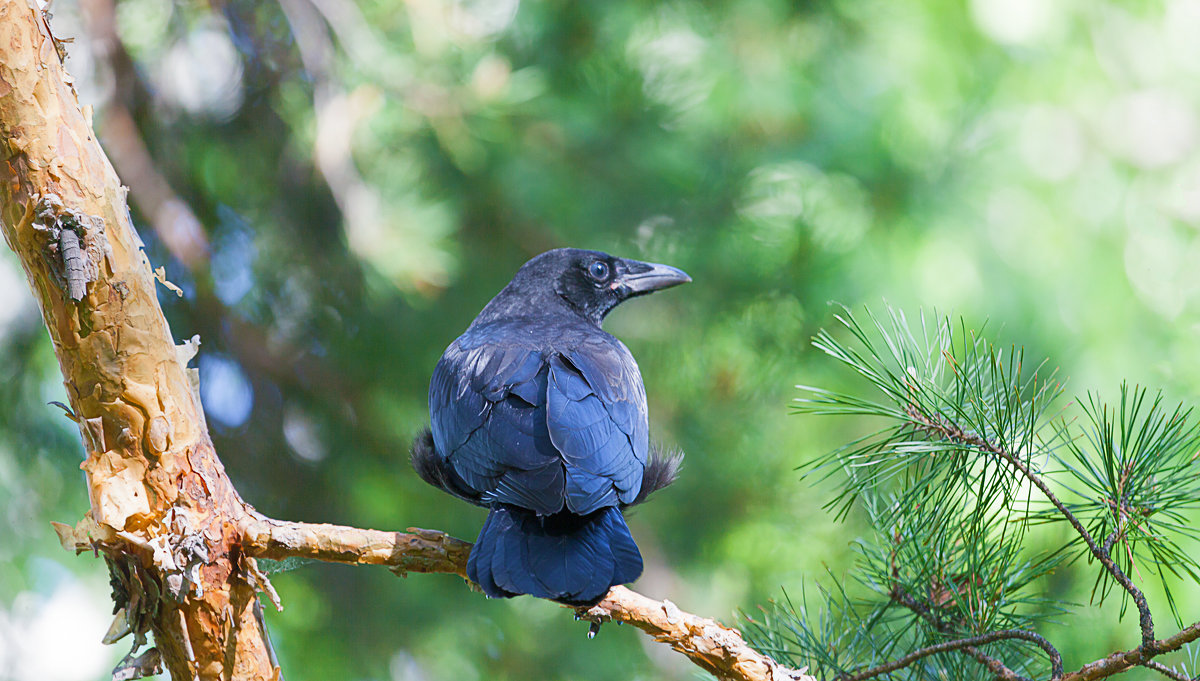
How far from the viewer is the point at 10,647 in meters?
4.17

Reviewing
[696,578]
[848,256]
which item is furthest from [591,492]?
[696,578]

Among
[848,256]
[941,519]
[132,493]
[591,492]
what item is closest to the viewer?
[132,493]

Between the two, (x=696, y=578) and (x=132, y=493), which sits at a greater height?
(x=696, y=578)

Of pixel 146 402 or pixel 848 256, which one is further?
pixel 848 256

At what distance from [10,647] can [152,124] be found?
2.33m

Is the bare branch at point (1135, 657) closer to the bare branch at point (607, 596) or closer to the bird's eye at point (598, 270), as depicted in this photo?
the bare branch at point (607, 596)

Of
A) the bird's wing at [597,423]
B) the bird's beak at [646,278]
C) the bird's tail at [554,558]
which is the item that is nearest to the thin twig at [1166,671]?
the bird's tail at [554,558]

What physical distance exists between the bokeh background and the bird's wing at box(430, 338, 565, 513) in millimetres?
1785

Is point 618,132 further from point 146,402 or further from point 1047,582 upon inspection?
point 146,402

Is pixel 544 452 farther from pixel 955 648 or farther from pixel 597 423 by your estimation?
pixel 955 648

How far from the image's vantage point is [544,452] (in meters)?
2.21

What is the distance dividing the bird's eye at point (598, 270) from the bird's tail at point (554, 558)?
1371 mm

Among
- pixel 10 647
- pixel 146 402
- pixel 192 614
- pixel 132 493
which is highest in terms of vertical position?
pixel 146 402

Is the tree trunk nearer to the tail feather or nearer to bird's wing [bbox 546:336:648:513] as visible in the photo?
bird's wing [bbox 546:336:648:513]
